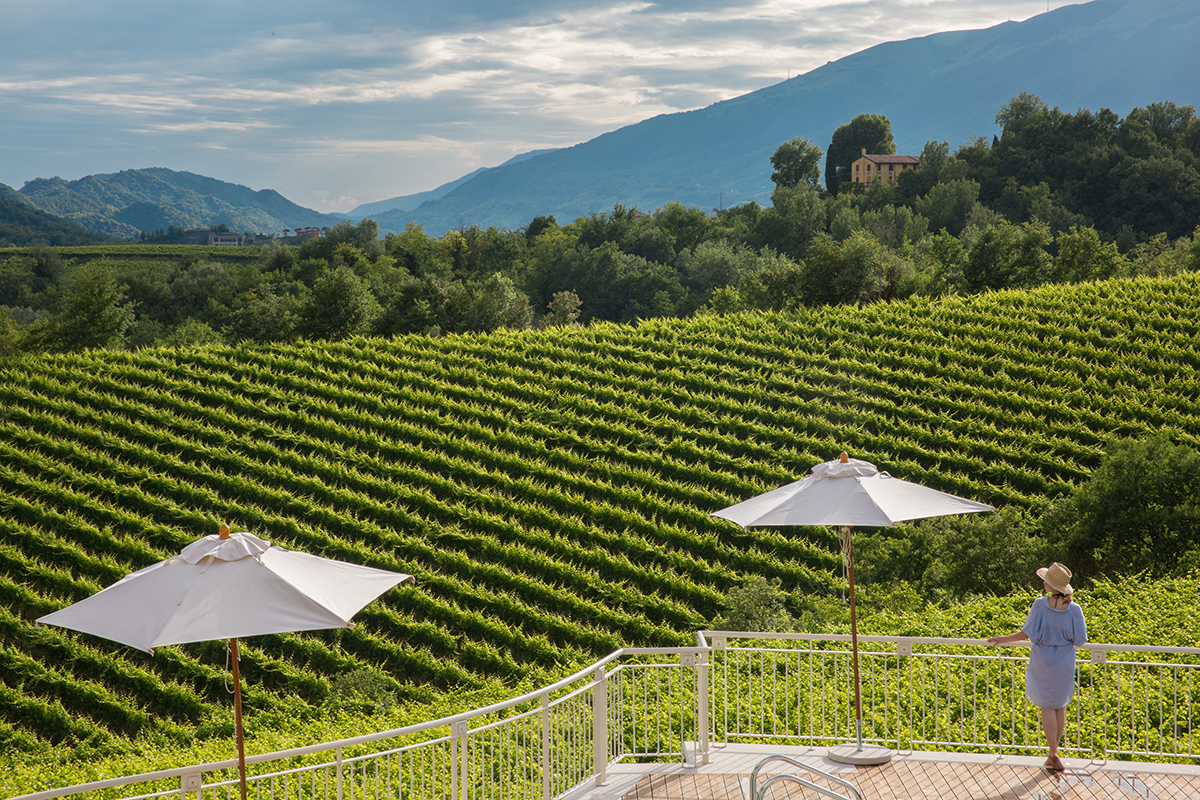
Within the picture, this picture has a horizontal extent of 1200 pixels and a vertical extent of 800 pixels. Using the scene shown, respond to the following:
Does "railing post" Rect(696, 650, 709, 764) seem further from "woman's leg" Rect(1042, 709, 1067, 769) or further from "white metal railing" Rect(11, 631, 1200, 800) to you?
"woman's leg" Rect(1042, 709, 1067, 769)

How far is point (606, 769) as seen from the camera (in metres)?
6.59

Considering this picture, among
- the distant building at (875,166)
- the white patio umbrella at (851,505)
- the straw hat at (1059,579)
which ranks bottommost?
the straw hat at (1059,579)

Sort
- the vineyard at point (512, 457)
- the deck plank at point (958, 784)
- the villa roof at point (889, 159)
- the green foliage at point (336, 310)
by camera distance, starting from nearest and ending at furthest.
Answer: the deck plank at point (958, 784) → the vineyard at point (512, 457) → the green foliage at point (336, 310) → the villa roof at point (889, 159)

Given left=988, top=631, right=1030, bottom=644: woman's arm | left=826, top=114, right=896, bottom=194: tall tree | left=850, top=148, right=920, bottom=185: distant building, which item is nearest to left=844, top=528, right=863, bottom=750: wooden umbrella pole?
left=988, top=631, right=1030, bottom=644: woman's arm

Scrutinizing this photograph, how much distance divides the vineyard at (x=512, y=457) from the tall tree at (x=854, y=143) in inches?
2606

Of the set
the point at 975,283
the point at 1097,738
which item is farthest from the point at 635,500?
the point at 975,283

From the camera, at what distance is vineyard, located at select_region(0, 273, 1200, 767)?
1434cm

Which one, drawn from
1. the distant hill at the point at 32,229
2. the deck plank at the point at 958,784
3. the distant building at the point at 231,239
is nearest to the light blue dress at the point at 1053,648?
the deck plank at the point at 958,784

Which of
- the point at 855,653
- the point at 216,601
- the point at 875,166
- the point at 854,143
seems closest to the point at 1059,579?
the point at 855,653

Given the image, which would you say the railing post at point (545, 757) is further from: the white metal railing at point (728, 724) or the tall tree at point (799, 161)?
the tall tree at point (799, 161)

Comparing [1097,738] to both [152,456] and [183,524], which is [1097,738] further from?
[152,456]

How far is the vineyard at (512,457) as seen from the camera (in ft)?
47.0

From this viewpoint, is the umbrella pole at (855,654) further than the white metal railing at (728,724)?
Yes

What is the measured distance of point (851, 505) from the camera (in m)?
6.51
